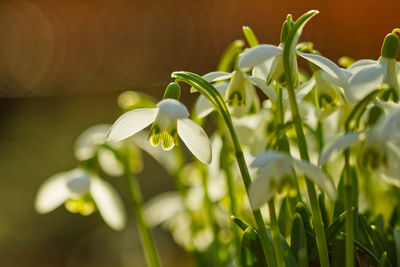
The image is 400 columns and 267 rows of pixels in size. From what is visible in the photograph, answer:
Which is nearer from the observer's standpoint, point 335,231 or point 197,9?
point 335,231

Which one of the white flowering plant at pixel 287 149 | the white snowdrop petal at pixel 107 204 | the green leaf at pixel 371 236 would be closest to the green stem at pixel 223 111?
the white flowering plant at pixel 287 149

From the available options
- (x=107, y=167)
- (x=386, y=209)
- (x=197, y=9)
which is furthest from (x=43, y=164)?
(x=386, y=209)

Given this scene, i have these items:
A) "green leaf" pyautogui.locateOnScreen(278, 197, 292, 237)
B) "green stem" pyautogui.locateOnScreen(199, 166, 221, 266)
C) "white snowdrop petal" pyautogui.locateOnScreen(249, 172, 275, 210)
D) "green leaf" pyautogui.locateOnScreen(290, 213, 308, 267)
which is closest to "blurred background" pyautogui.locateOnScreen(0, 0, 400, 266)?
"green stem" pyautogui.locateOnScreen(199, 166, 221, 266)

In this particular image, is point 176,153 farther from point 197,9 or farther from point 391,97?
point 197,9

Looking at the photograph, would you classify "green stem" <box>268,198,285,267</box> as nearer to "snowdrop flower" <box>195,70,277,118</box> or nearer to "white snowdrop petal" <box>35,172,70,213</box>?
"snowdrop flower" <box>195,70,277,118</box>

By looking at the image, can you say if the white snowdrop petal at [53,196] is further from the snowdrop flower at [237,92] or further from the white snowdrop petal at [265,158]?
the white snowdrop petal at [265,158]

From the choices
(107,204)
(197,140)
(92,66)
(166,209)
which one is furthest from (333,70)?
(92,66)
